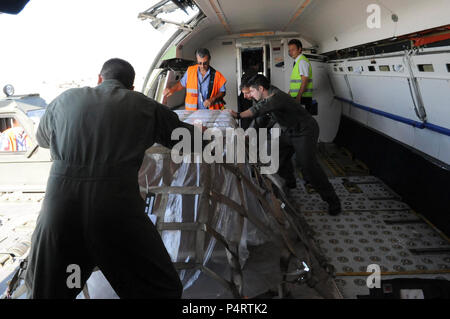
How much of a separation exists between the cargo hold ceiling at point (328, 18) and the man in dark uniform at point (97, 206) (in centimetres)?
272

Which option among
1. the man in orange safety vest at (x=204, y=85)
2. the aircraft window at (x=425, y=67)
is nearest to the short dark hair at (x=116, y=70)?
the man in orange safety vest at (x=204, y=85)

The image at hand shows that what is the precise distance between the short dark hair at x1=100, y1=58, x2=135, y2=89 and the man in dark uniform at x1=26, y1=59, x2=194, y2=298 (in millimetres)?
177

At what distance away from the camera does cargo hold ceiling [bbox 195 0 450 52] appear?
10.2 feet

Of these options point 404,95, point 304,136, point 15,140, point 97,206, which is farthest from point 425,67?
point 15,140

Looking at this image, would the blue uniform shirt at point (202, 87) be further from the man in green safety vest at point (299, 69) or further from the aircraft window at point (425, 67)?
the aircraft window at point (425, 67)

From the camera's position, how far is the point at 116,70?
2.02 meters

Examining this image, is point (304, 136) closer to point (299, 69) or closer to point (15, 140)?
point (299, 69)

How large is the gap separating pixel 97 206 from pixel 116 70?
2.76 feet

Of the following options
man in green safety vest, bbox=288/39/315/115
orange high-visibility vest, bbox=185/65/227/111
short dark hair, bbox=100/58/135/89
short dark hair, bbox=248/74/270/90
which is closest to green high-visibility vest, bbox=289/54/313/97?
man in green safety vest, bbox=288/39/315/115

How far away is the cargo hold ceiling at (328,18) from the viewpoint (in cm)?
310

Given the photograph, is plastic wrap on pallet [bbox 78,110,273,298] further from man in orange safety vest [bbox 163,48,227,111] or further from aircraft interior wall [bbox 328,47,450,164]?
aircraft interior wall [bbox 328,47,450,164]

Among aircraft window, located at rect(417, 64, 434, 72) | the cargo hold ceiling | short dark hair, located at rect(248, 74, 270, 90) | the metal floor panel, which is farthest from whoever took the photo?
short dark hair, located at rect(248, 74, 270, 90)
